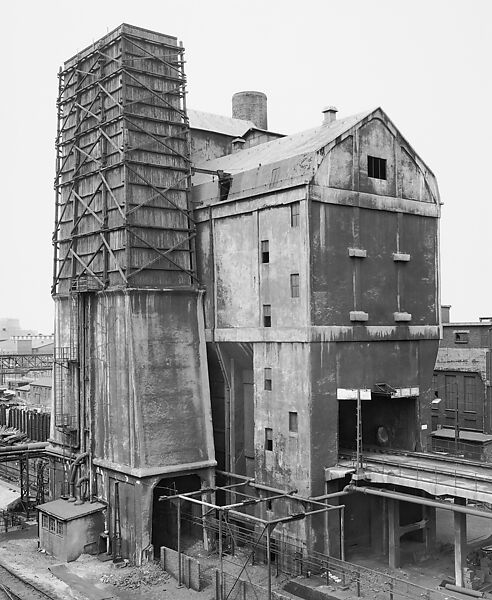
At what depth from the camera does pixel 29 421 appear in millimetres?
69500

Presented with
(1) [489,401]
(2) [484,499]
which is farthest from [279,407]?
(1) [489,401]

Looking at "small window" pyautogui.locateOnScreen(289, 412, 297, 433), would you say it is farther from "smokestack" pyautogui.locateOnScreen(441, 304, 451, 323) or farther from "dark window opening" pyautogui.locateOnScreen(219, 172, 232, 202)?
"smokestack" pyautogui.locateOnScreen(441, 304, 451, 323)

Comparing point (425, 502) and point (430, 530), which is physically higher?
point (425, 502)

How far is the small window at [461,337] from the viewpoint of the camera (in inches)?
2078

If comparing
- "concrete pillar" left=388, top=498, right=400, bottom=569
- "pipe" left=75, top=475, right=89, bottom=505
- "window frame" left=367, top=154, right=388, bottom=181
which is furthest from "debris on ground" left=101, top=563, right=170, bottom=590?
"window frame" left=367, top=154, right=388, bottom=181

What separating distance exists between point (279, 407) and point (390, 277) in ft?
27.8

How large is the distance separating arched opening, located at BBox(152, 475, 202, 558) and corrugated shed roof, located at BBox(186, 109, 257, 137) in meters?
21.3

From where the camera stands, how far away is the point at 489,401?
51562 mm

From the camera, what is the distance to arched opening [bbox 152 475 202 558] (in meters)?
35.3

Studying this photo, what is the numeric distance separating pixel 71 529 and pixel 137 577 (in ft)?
15.8

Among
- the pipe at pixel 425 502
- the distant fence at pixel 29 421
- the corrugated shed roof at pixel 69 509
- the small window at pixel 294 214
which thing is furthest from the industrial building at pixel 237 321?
the distant fence at pixel 29 421

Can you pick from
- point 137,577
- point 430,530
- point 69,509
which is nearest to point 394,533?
point 430,530

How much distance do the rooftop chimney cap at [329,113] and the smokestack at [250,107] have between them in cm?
1380

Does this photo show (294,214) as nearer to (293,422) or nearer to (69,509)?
(293,422)
